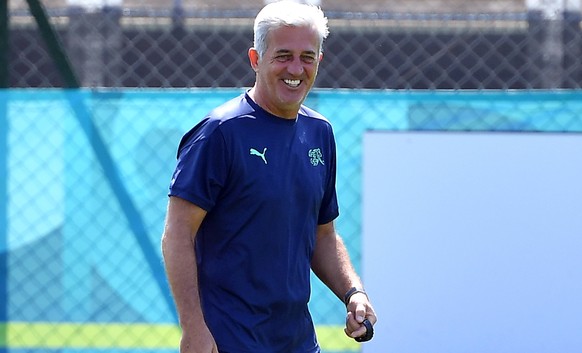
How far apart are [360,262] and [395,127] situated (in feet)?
2.31

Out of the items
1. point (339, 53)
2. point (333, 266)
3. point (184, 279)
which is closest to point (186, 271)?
point (184, 279)

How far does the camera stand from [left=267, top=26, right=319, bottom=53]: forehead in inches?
128

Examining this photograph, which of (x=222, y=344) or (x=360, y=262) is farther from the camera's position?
(x=360, y=262)

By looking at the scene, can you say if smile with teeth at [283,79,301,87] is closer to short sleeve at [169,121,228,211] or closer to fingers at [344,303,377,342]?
short sleeve at [169,121,228,211]

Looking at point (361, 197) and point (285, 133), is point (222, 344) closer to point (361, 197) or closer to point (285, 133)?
point (285, 133)

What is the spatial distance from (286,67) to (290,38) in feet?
0.30

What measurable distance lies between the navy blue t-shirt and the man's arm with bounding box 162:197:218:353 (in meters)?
0.05

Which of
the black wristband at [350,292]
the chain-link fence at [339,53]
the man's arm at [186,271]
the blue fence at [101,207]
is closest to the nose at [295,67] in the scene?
the man's arm at [186,271]

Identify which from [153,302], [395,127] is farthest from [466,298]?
[153,302]

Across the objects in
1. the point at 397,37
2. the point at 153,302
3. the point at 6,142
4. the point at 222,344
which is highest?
the point at 397,37

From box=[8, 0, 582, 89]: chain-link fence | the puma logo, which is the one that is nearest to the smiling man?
the puma logo

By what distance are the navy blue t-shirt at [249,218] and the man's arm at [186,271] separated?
0.17ft

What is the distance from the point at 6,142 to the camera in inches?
214

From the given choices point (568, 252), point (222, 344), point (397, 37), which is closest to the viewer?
point (222, 344)
